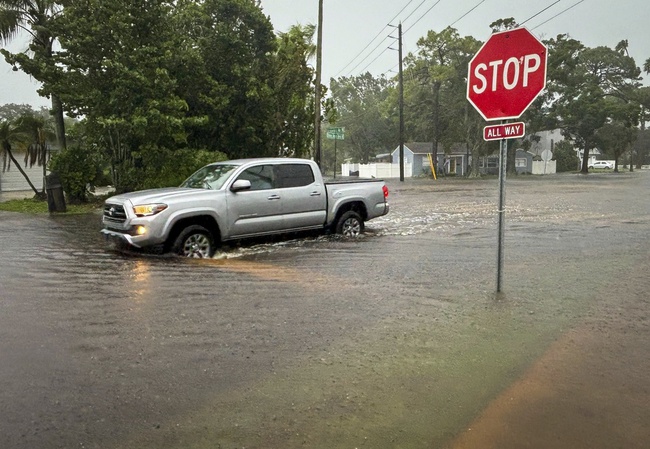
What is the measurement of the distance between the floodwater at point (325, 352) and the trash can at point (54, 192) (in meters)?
9.34

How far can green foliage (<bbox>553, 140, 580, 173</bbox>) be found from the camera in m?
80.4

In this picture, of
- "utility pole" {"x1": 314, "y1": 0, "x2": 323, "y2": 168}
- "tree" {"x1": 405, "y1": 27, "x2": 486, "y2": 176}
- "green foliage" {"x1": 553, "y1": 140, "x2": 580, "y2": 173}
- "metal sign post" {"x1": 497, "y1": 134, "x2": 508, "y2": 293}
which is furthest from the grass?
"green foliage" {"x1": 553, "y1": 140, "x2": 580, "y2": 173}

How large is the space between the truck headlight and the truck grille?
37 cm

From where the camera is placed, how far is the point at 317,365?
4562 mm

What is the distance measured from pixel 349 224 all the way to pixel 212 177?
319 centimetres

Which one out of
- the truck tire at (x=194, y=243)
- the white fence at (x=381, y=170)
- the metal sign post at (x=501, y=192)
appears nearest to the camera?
the metal sign post at (x=501, y=192)

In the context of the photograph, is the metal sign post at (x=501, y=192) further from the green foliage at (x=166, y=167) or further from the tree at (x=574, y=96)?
the tree at (x=574, y=96)

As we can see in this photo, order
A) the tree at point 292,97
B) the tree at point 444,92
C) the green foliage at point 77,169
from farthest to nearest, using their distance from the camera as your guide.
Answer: the tree at point 444,92, the tree at point 292,97, the green foliage at point 77,169

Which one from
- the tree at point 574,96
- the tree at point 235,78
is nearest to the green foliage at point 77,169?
the tree at point 235,78

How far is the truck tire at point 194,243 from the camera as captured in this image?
9.11m

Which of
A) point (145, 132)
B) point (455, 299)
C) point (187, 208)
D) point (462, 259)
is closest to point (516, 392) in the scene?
point (455, 299)

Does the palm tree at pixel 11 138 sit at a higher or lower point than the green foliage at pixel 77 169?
higher

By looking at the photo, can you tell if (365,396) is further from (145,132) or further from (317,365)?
(145,132)

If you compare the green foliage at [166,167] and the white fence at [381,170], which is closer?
the green foliage at [166,167]
